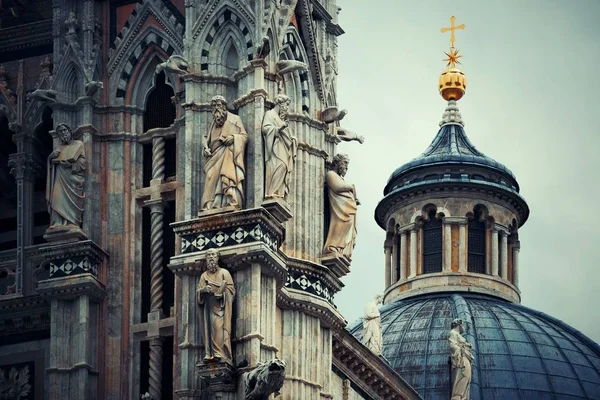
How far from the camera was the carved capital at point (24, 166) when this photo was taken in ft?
171

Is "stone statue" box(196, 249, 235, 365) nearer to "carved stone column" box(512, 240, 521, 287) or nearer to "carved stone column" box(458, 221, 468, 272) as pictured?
"carved stone column" box(458, 221, 468, 272)

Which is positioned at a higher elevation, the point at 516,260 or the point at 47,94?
the point at 516,260

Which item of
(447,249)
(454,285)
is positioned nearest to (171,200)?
(454,285)

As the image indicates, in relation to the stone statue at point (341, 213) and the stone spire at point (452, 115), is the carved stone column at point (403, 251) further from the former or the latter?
the stone statue at point (341, 213)

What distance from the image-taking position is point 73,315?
163ft

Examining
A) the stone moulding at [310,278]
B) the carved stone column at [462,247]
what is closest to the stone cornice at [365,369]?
the stone moulding at [310,278]

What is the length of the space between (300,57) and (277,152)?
3.54 metres

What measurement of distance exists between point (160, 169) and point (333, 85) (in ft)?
13.8

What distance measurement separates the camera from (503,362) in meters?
97.6

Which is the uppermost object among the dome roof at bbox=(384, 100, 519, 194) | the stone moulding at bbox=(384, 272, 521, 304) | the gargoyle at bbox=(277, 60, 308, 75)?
the dome roof at bbox=(384, 100, 519, 194)

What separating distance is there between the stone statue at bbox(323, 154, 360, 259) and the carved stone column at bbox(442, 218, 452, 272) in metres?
54.0

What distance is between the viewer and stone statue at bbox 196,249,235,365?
4716cm

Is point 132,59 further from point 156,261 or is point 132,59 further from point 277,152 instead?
point 277,152

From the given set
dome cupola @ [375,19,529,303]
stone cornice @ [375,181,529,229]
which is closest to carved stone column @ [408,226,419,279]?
dome cupola @ [375,19,529,303]
